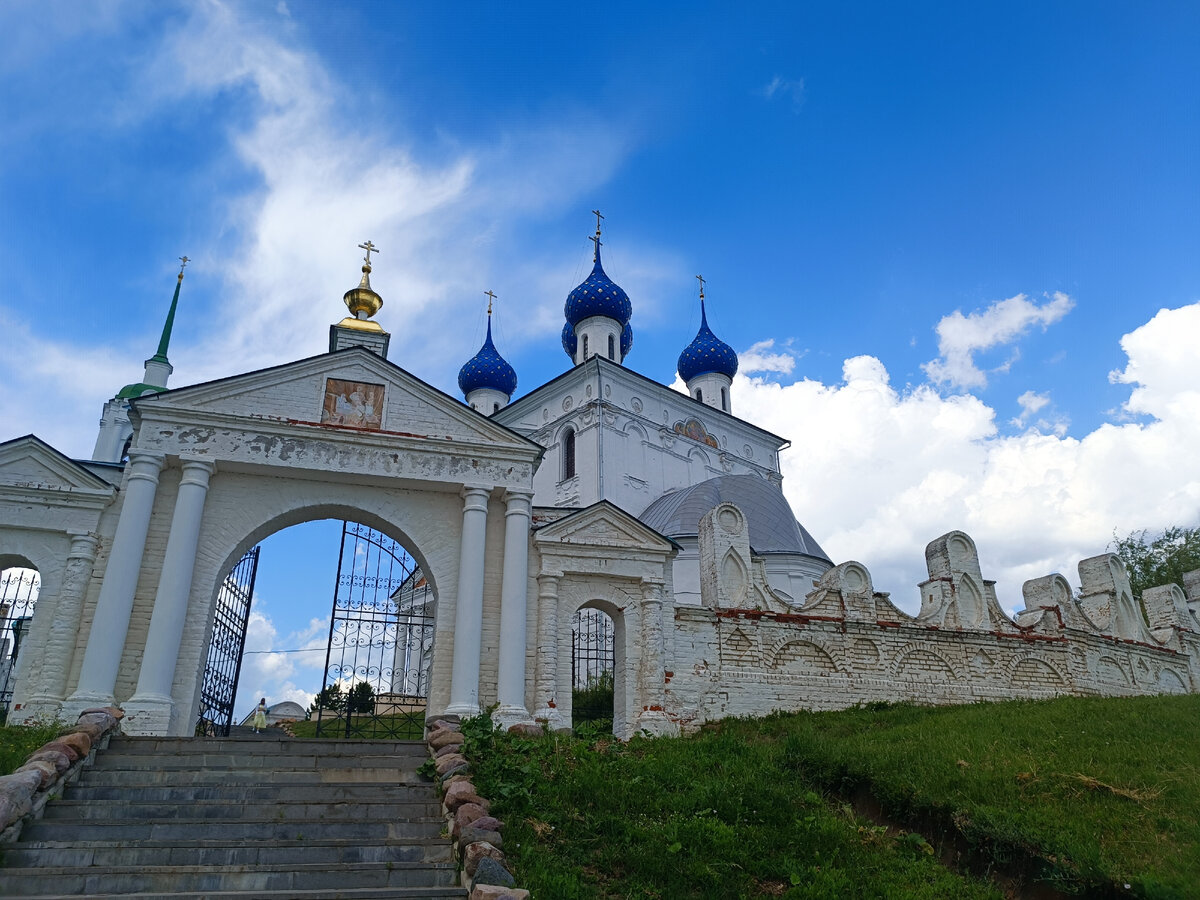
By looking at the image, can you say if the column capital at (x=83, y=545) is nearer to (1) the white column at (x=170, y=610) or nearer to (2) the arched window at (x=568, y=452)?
(1) the white column at (x=170, y=610)

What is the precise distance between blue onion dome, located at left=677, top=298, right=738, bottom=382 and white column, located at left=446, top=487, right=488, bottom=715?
63.1 ft

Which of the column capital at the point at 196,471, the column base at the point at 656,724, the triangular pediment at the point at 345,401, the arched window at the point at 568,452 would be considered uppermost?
the arched window at the point at 568,452

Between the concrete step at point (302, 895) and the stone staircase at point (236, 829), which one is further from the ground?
the stone staircase at point (236, 829)

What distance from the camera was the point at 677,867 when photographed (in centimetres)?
654

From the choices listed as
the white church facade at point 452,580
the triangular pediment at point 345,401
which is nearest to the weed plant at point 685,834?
the white church facade at point 452,580

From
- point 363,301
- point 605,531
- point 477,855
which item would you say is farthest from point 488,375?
point 477,855

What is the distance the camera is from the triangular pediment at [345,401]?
12.4m

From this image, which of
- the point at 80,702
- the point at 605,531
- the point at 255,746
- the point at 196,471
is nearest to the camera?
the point at 255,746

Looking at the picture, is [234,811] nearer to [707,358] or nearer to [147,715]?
[147,715]

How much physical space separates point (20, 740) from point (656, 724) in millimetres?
7578

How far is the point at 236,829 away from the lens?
6.81 meters

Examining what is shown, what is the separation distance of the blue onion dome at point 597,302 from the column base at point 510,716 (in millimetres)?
18296

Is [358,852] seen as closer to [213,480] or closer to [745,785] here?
[745,785]

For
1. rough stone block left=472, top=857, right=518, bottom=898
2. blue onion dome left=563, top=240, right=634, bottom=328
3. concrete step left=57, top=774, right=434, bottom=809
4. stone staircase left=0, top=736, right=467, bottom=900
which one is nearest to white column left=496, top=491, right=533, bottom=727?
stone staircase left=0, top=736, right=467, bottom=900
